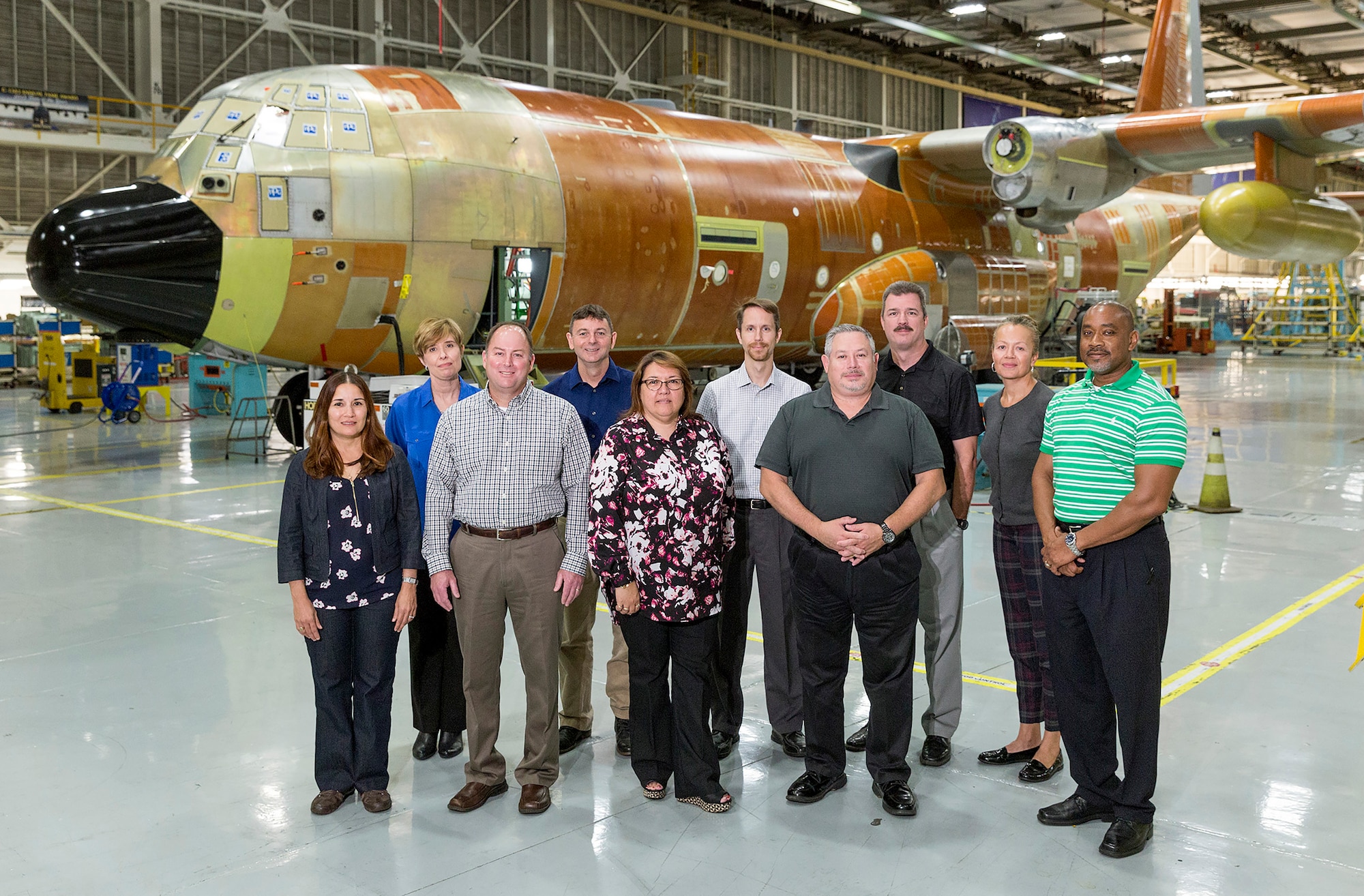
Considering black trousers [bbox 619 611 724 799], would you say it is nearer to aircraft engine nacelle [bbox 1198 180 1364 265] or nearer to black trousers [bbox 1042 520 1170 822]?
black trousers [bbox 1042 520 1170 822]

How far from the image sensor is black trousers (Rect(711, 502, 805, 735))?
15.3ft

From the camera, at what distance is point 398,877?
12.0 ft

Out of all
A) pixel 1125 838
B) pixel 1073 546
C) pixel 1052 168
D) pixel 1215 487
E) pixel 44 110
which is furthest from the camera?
pixel 44 110

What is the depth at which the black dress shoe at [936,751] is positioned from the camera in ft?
15.2

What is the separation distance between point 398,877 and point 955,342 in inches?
437

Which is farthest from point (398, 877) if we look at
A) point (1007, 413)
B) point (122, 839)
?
point (1007, 413)

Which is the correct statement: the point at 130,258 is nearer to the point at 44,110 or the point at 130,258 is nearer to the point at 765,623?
the point at 765,623

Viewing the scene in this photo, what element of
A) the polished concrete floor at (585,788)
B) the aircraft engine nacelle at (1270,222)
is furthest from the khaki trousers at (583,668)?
the aircraft engine nacelle at (1270,222)

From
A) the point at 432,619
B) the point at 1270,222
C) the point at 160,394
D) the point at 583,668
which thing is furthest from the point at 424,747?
the point at 160,394

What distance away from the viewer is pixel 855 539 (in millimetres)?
4039

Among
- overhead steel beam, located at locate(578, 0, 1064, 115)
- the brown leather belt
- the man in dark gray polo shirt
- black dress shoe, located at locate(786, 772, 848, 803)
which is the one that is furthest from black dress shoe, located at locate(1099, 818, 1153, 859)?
overhead steel beam, located at locate(578, 0, 1064, 115)

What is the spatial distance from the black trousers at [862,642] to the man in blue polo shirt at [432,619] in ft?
5.10

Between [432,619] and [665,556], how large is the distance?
3.97 ft

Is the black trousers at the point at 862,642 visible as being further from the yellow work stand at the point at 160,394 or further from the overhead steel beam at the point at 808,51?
the overhead steel beam at the point at 808,51
